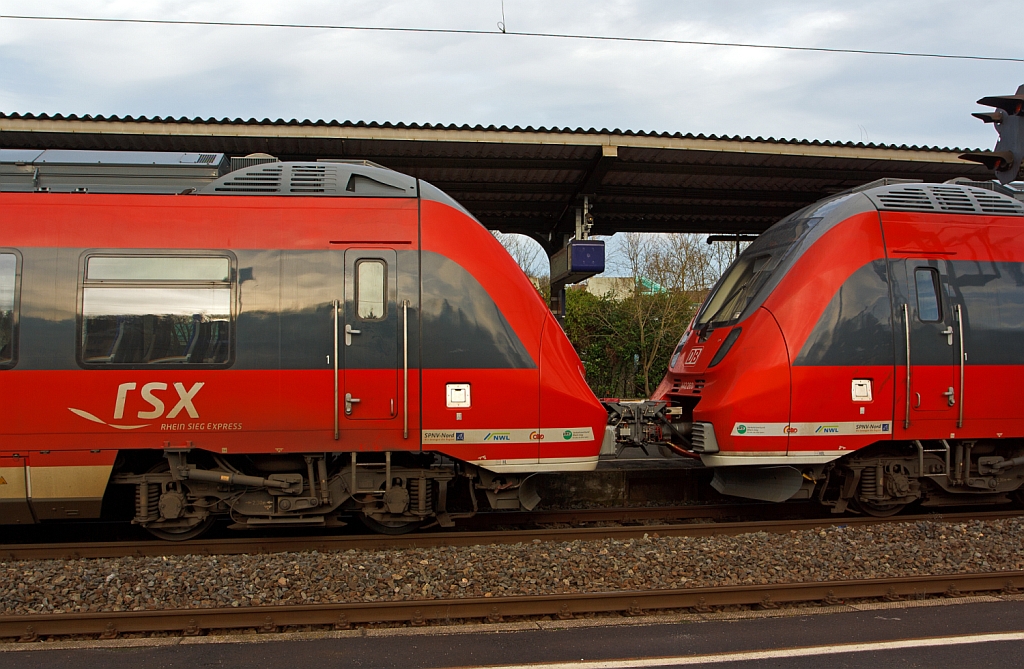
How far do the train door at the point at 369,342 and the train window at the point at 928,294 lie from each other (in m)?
5.56

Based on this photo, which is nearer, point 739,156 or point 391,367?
point 391,367

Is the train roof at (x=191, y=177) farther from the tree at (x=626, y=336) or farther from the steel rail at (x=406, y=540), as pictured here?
the tree at (x=626, y=336)

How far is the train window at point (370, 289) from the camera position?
22.0 ft

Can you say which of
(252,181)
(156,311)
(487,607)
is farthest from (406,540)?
(252,181)

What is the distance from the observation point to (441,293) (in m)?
6.78

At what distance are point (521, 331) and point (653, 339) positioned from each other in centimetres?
1198

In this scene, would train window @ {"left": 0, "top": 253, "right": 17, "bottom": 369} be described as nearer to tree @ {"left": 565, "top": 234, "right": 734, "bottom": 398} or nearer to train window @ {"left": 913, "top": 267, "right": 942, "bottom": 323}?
train window @ {"left": 913, "top": 267, "right": 942, "bottom": 323}

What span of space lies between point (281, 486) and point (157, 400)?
1354 millimetres

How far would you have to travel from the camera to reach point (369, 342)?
21.8 ft

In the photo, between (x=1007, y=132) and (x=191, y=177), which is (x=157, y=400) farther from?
(x=1007, y=132)

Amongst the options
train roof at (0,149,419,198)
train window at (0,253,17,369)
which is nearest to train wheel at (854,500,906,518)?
train roof at (0,149,419,198)

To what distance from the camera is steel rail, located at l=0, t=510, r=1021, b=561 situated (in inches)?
270

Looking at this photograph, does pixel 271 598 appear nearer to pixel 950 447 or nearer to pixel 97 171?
pixel 97 171

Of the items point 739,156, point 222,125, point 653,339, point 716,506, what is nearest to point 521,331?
point 716,506
